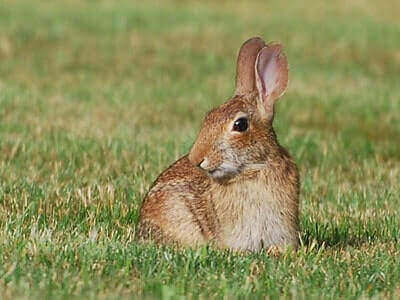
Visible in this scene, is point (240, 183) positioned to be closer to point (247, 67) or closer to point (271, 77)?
point (271, 77)

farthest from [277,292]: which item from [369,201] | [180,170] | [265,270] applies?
[369,201]

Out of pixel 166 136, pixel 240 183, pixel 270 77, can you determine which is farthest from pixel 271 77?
pixel 166 136

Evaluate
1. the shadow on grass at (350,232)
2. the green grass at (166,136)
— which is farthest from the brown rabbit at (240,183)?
the shadow on grass at (350,232)

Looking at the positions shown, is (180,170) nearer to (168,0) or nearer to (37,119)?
(37,119)

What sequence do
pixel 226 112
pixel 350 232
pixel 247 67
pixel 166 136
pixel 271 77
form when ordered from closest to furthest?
pixel 226 112 → pixel 271 77 → pixel 247 67 → pixel 350 232 → pixel 166 136

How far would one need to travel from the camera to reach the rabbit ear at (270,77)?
5.73 metres

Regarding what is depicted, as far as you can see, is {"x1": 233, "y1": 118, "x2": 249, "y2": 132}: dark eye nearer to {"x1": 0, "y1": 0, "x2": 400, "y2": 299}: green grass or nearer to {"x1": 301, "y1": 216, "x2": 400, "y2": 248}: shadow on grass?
{"x1": 0, "y1": 0, "x2": 400, "y2": 299}: green grass

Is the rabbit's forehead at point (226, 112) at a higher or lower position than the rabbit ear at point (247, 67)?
lower

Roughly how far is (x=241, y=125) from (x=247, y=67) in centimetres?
59

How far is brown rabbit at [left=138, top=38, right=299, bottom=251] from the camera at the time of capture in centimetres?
539

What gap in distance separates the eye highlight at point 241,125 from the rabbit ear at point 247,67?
370mm

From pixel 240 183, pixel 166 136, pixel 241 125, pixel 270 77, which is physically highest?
pixel 270 77

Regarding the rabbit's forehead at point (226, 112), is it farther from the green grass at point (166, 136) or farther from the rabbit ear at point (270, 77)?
the green grass at point (166, 136)

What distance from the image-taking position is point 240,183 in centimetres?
554
